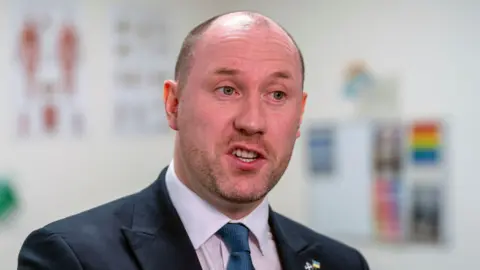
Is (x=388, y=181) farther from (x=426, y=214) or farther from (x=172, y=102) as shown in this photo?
(x=172, y=102)

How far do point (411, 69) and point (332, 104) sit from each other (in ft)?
1.17

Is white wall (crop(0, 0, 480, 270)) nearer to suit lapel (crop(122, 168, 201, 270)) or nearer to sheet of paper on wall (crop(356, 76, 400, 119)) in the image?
sheet of paper on wall (crop(356, 76, 400, 119))

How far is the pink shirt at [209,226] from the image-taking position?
1.31 metres

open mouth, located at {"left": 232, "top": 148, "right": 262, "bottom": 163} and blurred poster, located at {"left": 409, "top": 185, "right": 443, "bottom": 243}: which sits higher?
open mouth, located at {"left": 232, "top": 148, "right": 262, "bottom": 163}

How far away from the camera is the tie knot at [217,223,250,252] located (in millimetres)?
1322

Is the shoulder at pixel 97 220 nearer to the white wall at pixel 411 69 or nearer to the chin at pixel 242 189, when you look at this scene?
the chin at pixel 242 189

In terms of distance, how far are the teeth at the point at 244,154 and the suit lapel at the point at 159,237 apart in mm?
195

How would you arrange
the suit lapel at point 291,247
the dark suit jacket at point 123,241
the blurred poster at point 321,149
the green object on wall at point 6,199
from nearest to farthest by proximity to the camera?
1. the dark suit jacket at point 123,241
2. the suit lapel at point 291,247
3. the green object on wall at point 6,199
4. the blurred poster at point 321,149

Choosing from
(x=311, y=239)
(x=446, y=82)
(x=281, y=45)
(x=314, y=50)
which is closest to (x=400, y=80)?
(x=446, y=82)

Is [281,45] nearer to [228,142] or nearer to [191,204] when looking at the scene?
[228,142]

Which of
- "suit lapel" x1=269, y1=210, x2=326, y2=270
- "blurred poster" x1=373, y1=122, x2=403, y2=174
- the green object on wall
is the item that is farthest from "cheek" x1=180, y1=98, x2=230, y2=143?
"blurred poster" x1=373, y1=122, x2=403, y2=174

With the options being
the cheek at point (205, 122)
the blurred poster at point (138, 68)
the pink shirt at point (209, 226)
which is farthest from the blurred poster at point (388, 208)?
the cheek at point (205, 122)

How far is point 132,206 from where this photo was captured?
135cm

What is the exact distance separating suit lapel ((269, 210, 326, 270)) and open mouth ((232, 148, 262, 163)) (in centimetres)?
28
